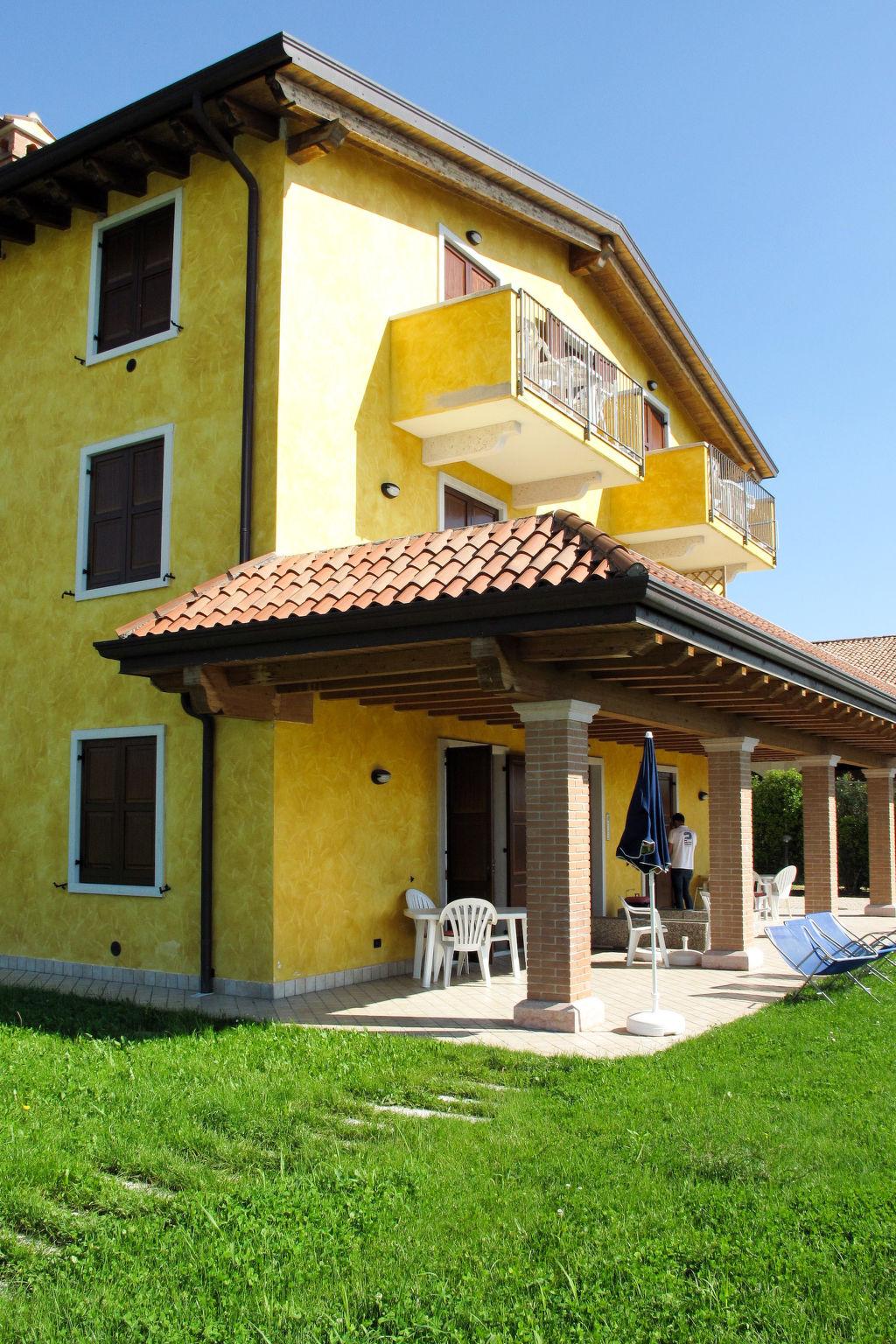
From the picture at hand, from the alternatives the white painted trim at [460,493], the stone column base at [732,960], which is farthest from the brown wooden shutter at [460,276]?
the stone column base at [732,960]

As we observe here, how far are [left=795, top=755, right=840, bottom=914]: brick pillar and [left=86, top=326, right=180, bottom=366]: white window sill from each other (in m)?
10.2

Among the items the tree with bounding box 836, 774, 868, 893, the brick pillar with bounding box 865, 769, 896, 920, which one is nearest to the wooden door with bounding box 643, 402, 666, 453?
the brick pillar with bounding box 865, 769, 896, 920

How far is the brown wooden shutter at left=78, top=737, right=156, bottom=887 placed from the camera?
11664 mm

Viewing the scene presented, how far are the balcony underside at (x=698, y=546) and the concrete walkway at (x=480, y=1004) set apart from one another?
7169mm

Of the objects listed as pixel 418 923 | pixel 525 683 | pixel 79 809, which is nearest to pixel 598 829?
pixel 418 923

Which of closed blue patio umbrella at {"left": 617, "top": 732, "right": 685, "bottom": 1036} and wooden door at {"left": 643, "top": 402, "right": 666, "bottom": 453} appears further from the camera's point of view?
wooden door at {"left": 643, "top": 402, "right": 666, "bottom": 453}

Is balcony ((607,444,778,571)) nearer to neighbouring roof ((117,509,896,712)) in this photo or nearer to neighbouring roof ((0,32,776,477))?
neighbouring roof ((0,32,776,477))

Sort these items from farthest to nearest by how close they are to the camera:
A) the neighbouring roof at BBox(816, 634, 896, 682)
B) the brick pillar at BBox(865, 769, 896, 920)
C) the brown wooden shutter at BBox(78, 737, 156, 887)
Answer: the neighbouring roof at BBox(816, 634, 896, 682) < the brick pillar at BBox(865, 769, 896, 920) < the brown wooden shutter at BBox(78, 737, 156, 887)

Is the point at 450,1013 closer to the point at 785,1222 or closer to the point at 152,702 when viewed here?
the point at 152,702

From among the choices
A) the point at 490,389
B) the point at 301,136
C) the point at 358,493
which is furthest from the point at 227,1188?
the point at 301,136

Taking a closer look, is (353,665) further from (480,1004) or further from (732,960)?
(732,960)

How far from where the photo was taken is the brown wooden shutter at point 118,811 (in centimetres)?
1166

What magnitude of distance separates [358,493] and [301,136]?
11.4 feet

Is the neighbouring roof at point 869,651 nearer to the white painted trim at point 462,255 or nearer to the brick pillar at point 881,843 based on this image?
the brick pillar at point 881,843
